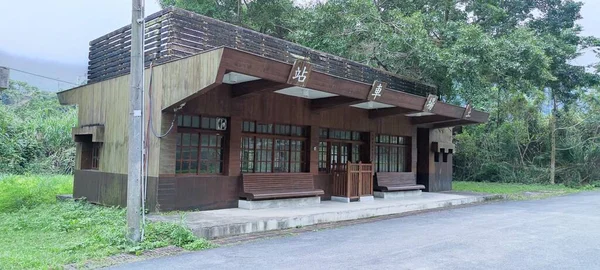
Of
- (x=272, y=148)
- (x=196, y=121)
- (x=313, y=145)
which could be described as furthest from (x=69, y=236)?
(x=313, y=145)

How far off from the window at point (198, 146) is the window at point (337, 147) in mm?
3418

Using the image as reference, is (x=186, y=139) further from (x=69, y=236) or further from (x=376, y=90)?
(x=376, y=90)

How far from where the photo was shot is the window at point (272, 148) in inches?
414

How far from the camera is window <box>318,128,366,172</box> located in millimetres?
12516

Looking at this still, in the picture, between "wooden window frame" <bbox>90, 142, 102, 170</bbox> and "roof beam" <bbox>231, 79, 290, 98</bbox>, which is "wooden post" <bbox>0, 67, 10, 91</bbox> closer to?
"wooden window frame" <bbox>90, 142, 102, 170</bbox>

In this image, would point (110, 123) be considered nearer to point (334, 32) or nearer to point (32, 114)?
point (334, 32)

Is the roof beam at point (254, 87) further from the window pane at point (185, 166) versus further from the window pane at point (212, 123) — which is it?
the window pane at point (185, 166)

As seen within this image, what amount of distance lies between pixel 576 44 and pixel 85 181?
63.4 feet

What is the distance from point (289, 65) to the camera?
842 centimetres

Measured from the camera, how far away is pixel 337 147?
13.0 metres

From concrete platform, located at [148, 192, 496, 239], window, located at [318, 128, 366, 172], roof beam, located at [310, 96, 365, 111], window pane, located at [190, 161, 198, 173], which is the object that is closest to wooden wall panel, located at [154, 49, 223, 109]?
window pane, located at [190, 161, 198, 173]

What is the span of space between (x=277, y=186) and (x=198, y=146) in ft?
7.03

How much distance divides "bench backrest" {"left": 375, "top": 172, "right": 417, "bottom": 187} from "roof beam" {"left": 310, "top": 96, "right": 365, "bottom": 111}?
341 centimetres

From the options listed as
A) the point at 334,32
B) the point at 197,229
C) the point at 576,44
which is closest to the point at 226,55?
the point at 197,229
